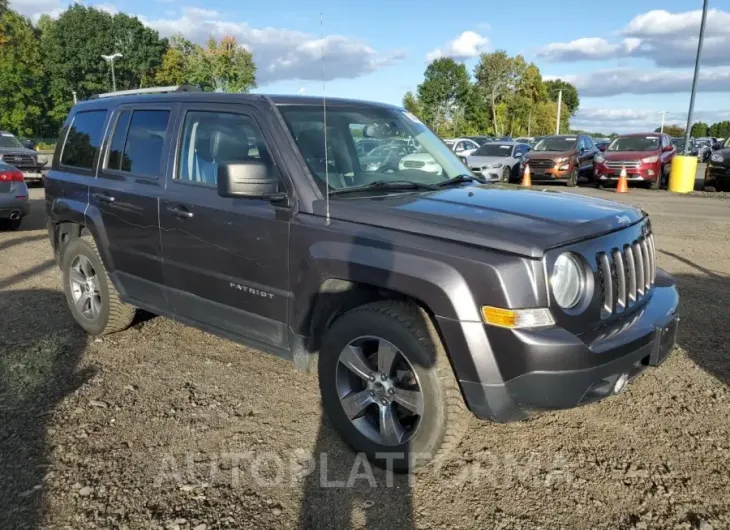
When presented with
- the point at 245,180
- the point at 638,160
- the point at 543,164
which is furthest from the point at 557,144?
the point at 245,180

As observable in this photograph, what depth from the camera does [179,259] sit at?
412 centimetres

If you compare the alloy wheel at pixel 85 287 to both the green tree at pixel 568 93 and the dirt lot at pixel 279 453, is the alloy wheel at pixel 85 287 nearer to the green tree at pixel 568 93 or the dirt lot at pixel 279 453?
the dirt lot at pixel 279 453

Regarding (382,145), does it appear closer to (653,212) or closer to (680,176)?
(653,212)

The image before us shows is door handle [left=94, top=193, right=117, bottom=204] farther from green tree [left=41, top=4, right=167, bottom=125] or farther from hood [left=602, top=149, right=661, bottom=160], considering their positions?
green tree [left=41, top=4, right=167, bottom=125]

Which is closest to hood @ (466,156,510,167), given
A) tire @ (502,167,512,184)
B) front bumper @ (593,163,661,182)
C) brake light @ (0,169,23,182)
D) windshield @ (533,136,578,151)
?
tire @ (502,167,512,184)

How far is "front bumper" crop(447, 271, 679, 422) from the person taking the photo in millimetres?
2686

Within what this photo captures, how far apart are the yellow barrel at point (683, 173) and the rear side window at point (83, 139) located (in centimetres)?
1690

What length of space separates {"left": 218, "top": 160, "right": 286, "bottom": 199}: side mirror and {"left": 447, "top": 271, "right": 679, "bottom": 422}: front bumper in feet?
4.81

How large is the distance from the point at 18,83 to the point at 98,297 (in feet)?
169

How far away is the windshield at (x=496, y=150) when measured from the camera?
20344 mm

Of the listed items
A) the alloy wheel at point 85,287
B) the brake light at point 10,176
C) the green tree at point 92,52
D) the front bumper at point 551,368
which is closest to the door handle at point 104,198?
the alloy wheel at point 85,287

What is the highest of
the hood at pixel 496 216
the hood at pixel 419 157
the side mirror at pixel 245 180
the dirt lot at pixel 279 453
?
the hood at pixel 419 157

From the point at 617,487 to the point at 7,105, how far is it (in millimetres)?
56264

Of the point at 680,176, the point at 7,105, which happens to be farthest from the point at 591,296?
the point at 7,105
